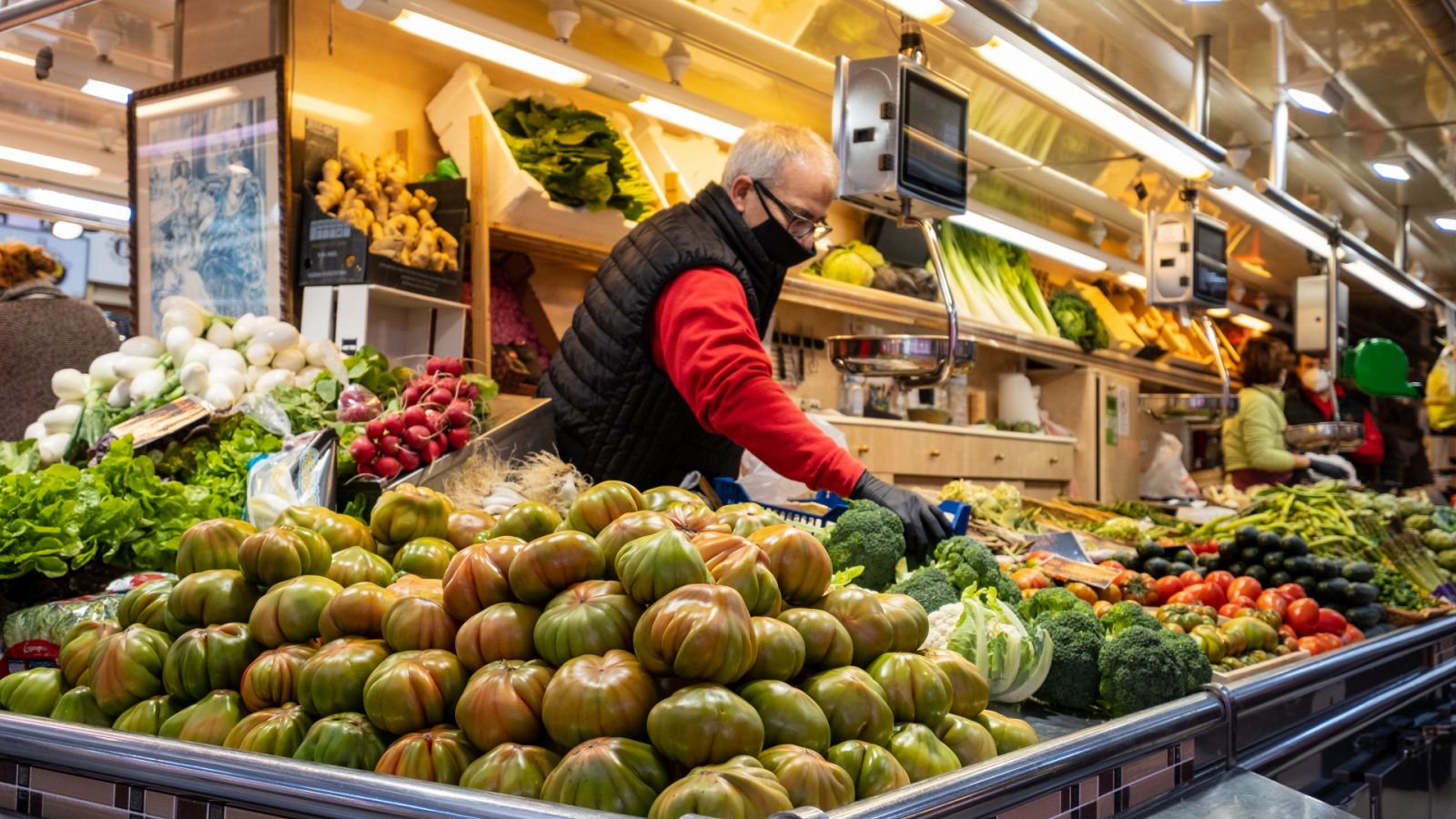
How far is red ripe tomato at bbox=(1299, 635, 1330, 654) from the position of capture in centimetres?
300

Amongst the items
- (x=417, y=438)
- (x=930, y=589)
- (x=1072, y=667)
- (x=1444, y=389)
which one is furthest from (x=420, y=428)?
(x=1444, y=389)

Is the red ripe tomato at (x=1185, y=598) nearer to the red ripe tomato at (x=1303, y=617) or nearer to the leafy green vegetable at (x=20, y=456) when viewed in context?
the red ripe tomato at (x=1303, y=617)

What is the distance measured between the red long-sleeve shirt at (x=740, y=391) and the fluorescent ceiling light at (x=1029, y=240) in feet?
9.39

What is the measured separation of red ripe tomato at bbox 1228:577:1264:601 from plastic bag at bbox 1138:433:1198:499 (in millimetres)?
6472

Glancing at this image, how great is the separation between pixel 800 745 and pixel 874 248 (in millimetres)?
6242

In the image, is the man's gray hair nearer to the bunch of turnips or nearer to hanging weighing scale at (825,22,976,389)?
hanging weighing scale at (825,22,976,389)

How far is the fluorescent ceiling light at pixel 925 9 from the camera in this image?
10.1ft

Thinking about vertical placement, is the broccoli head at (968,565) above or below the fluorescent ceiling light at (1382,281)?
below

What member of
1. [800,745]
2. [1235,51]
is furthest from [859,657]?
[1235,51]

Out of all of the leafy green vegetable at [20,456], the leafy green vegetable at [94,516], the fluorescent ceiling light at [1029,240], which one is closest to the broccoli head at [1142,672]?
the leafy green vegetable at [94,516]

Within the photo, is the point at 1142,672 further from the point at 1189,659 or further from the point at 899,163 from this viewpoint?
the point at 899,163

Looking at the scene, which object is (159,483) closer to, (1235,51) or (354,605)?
(354,605)

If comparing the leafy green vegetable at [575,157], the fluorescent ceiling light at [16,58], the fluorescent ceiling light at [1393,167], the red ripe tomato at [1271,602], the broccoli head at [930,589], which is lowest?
the red ripe tomato at [1271,602]

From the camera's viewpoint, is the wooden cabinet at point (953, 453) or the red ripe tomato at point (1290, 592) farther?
the wooden cabinet at point (953, 453)
